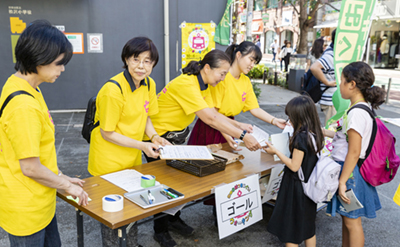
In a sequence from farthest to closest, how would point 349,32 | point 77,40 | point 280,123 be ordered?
1. point 77,40
2. point 349,32
3. point 280,123

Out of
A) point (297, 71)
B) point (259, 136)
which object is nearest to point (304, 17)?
point (297, 71)

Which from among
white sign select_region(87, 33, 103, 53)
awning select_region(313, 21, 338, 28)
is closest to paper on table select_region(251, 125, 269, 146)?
white sign select_region(87, 33, 103, 53)

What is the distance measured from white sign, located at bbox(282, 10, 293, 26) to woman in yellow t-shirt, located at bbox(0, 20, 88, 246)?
99.5 feet

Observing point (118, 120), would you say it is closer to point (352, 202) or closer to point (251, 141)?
point (251, 141)

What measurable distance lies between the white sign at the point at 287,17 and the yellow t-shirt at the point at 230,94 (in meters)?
28.4

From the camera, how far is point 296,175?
8.19ft

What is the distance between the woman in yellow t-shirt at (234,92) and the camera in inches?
121

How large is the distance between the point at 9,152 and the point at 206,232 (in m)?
2.13

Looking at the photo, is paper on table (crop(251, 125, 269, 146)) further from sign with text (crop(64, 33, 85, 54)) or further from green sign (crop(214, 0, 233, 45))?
sign with text (crop(64, 33, 85, 54))

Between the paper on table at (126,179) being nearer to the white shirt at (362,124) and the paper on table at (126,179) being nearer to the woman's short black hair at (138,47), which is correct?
the woman's short black hair at (138,47)

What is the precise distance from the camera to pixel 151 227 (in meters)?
3.24

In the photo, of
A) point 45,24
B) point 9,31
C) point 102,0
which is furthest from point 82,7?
point 45,24

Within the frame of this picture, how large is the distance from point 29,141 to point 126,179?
938mm

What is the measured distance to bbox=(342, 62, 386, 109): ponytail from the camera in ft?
7.73
